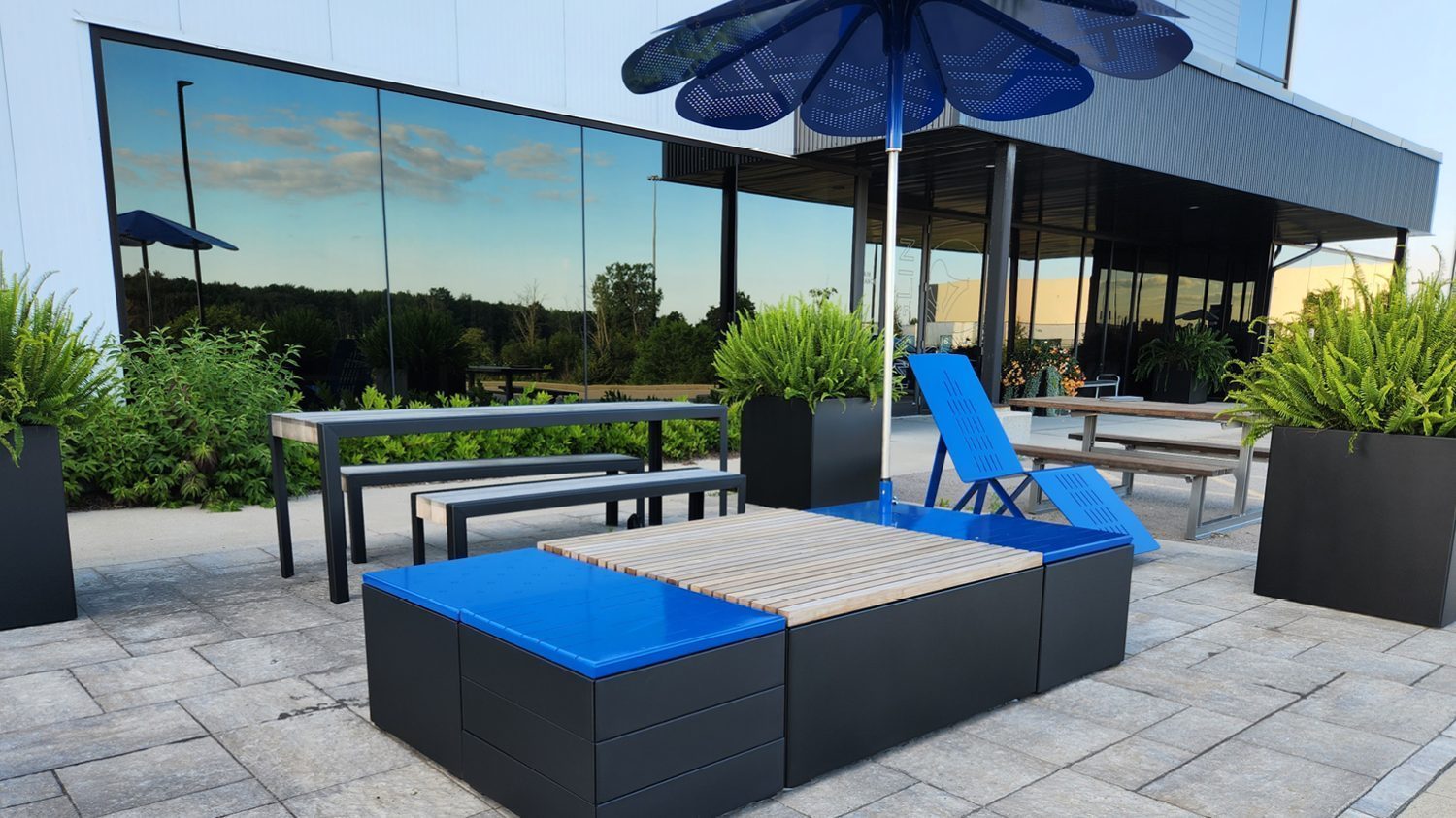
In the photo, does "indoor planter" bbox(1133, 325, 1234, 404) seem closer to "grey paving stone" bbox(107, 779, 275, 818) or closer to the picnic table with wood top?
the picnic table with wood top

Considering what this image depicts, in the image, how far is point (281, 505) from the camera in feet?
12.4

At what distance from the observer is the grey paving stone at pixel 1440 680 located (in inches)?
111

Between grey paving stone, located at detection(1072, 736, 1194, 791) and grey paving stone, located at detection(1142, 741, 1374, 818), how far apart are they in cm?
3

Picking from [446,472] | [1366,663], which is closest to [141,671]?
[446,472]

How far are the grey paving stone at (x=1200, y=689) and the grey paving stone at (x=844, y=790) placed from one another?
113 centimetres

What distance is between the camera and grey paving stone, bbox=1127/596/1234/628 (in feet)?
A: 11.7

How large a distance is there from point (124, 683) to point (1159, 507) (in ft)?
21.6

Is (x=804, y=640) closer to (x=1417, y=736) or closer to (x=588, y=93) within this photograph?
(x=1417, y=736)

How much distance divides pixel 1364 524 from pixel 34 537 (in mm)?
5457

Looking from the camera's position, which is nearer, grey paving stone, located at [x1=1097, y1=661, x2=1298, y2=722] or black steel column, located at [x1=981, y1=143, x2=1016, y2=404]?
grey paving stone, located at [x1=1097, y1=661, x2=1298, y2=722]

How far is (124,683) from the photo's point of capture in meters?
2.67

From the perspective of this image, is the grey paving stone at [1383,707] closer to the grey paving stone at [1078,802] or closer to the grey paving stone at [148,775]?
the grey paving stone at [1078,802]

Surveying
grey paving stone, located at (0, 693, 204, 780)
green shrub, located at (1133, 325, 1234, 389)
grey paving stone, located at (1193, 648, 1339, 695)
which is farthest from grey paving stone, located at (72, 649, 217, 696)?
green shrub, located at (1133, 325, 1234, 389)

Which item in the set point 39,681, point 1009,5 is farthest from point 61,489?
point 1009,5
